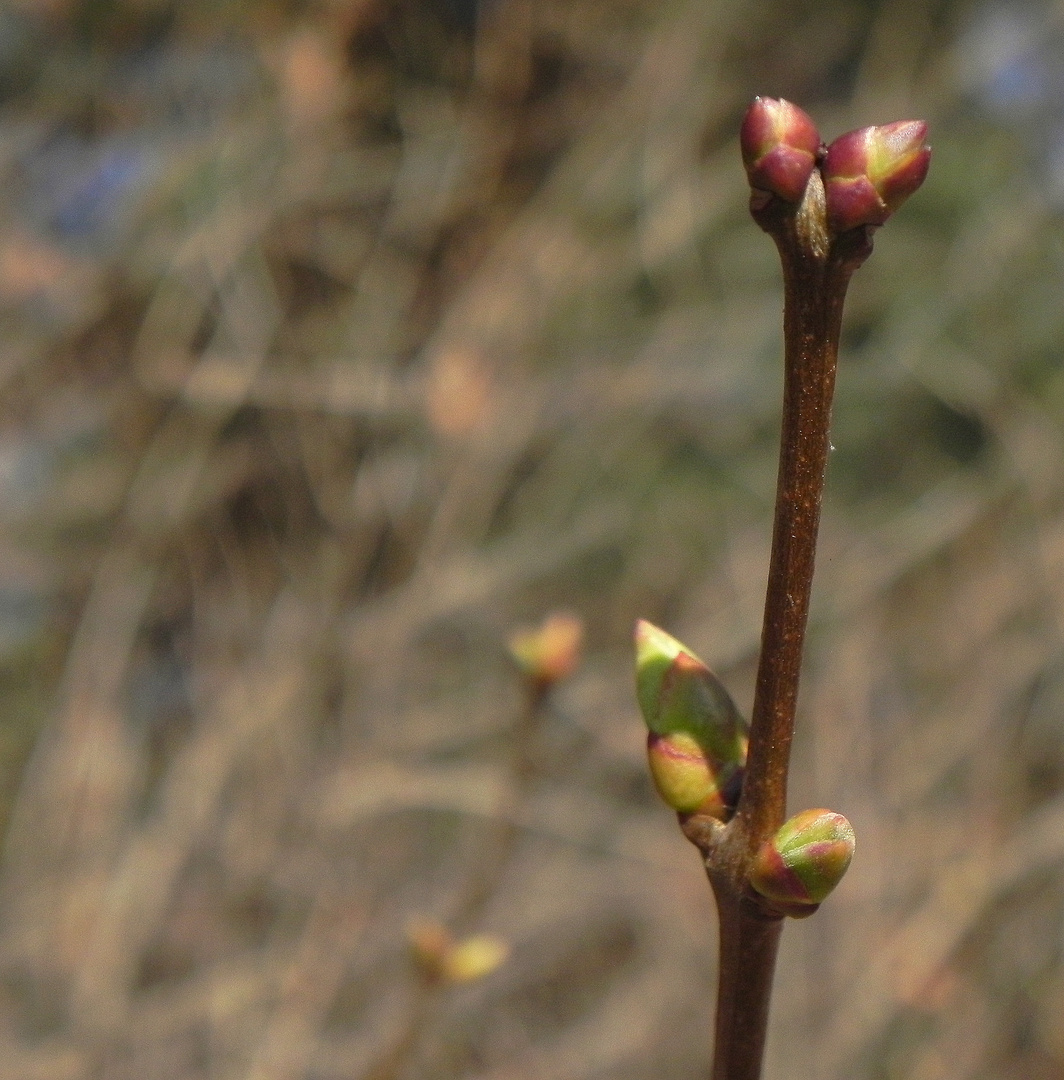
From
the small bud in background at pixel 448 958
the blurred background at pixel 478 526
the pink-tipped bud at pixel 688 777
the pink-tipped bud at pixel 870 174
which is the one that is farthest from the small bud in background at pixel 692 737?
the blurred background at pixel 478 526

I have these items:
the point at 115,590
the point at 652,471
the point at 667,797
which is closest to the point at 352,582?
the point at 115,590

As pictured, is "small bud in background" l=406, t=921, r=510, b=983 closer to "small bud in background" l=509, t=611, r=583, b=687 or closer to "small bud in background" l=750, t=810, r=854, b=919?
"small bud in background" l=509, t=611, r=583, b=687

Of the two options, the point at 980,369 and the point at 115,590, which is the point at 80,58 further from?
the point at 980,369

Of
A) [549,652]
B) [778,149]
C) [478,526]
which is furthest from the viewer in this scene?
[478,526]

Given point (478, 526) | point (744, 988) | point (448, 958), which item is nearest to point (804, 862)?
point (744, 988)

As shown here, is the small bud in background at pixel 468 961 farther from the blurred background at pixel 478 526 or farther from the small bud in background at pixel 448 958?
the blurred background at pixel 478 526

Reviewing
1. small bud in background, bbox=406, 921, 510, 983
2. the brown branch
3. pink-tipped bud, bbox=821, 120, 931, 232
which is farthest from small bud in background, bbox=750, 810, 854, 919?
small bud in background, bbox=406, 921, 510, 983

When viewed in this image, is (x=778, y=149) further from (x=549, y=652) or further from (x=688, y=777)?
(x=549, y=652)
